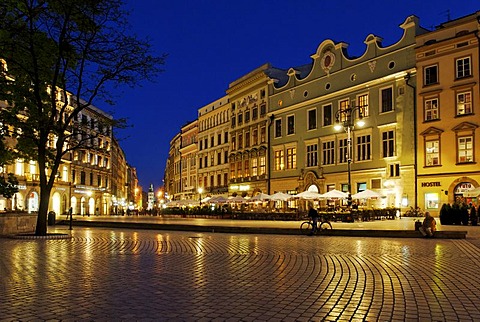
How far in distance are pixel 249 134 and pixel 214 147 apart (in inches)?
558

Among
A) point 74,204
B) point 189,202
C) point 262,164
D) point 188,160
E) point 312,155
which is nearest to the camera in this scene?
point 312,155

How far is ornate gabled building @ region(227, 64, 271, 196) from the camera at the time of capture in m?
61.1

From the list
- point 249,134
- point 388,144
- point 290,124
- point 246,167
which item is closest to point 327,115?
point 290,124

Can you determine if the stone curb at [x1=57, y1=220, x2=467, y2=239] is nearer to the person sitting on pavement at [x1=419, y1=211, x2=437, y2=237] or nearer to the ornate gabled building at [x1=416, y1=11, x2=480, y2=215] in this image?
the person sitting on pavement at [x1=419, y1=211, x2=437, y2=237]

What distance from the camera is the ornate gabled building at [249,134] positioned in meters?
61.1

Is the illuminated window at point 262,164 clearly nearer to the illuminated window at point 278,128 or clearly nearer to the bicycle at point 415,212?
the illuminated window at point 278,128

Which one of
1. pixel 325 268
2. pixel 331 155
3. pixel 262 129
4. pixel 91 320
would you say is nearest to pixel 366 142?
pixel 331 155

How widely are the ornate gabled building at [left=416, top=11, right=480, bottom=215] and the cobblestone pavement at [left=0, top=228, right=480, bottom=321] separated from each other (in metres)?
24.7

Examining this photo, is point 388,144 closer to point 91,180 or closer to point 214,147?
point 214,147

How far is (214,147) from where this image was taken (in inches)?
3068

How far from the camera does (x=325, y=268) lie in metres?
11.4

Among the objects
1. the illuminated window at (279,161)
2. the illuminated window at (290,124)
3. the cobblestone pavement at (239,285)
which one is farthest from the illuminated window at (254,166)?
the cobblestone pavement at (239,285)

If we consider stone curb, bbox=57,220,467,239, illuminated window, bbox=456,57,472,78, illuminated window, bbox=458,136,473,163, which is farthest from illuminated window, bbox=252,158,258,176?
stone curb, bbox=57,220,467,239

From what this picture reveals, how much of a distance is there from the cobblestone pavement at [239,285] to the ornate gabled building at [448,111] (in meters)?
24.7
